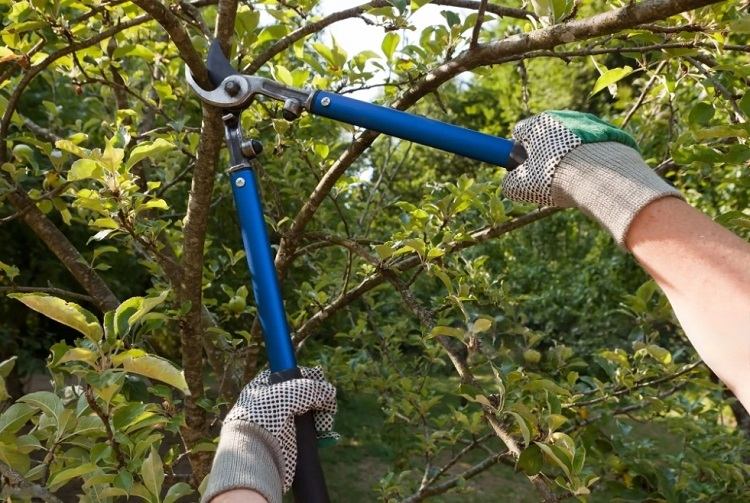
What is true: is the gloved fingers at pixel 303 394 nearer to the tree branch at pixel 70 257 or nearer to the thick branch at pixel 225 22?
the thick branch at pixel 225 22

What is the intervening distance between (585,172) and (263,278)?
0.54 metres

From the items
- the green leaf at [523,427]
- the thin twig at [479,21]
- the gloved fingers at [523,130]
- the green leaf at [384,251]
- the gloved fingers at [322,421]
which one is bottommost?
the green leaf at [523,427]

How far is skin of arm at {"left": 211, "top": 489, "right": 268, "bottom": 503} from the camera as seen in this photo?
0.88 metres

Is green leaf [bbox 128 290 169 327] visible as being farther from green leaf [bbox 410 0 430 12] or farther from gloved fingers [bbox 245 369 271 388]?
green leaf [bbox 410 0 430 12]

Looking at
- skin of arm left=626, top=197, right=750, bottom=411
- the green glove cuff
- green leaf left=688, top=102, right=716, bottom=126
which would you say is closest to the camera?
skin of arm left=626, top=197, right=750, bottom=411

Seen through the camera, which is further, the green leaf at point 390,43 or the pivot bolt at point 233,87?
the green leaf at point 390,43

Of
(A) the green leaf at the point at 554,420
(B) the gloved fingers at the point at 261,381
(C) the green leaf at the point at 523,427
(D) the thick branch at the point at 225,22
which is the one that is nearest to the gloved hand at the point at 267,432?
(B) the gloved fingers at the point at 261,381

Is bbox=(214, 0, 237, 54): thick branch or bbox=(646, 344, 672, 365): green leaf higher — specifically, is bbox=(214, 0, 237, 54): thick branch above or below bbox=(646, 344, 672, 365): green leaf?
above

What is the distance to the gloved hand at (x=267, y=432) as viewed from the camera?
0.93 m

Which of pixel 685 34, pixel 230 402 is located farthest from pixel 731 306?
pixel 230 402

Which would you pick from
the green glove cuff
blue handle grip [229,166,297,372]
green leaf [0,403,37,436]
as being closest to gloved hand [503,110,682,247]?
the green glove cuff

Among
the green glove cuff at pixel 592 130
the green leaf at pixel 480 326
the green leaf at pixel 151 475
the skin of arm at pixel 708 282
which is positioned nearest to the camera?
the skin of arm at pixel 708 282

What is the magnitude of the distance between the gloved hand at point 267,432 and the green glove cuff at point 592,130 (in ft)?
1.76

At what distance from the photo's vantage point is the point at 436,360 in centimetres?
249
